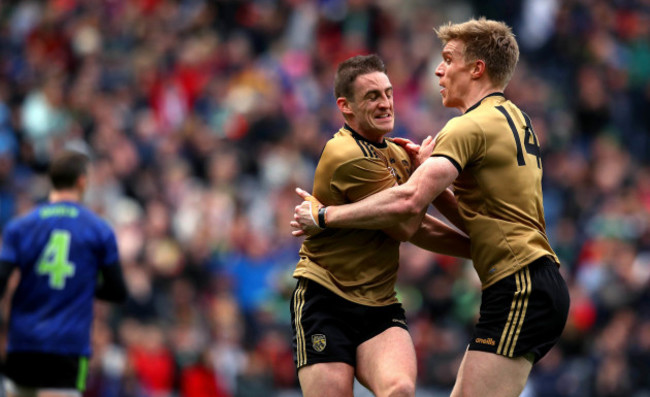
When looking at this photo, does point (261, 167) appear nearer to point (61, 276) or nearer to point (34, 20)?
point (34, 20)

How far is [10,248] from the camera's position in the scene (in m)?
7.84

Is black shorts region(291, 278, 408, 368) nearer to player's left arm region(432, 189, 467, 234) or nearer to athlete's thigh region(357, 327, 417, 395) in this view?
athlete's thigh region(357, 327, 417, 395)

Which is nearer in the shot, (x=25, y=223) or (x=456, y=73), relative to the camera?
(x=456, y=73)

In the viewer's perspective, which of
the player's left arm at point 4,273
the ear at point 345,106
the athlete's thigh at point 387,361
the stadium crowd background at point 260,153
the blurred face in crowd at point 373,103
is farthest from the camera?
the stadium crowd background at point 260,153

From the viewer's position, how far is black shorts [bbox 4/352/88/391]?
7797 millimetres

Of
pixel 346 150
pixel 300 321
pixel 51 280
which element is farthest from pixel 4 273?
pixel 346 150

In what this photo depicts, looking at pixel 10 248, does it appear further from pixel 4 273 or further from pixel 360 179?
pixel 360 179

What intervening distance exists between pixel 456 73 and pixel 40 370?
12.7ft

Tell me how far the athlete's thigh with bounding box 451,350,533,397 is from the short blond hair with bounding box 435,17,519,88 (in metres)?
1.75

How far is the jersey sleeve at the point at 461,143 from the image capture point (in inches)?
239

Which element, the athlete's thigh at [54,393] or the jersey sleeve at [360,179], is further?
the athlete's thigh at [54,393]

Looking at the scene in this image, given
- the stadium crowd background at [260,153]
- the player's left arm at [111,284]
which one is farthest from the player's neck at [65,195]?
the stadium crowd background at [260,153]

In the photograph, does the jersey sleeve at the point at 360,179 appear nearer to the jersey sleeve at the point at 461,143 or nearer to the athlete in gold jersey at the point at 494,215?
the athlete in gold jersey at the point at 494,215

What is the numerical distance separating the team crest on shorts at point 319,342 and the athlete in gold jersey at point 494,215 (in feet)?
2.20
